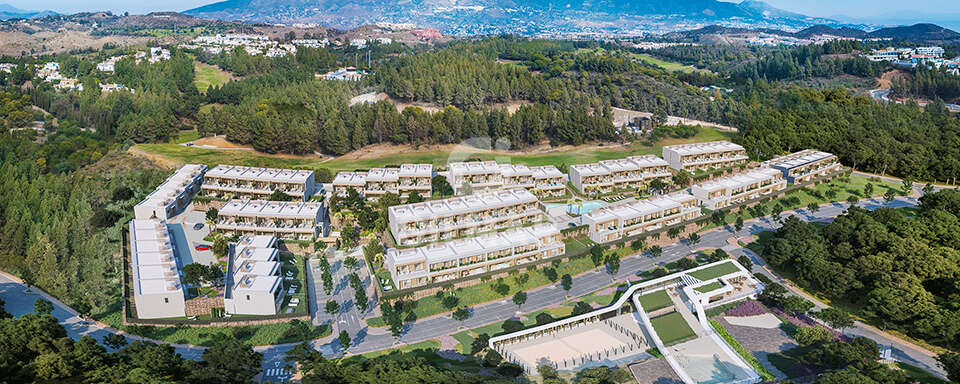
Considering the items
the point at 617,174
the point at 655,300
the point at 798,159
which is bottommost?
the point at 655,300

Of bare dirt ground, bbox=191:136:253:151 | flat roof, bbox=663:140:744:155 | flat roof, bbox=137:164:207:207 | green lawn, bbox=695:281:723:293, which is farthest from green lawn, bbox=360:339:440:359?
bare dirt ground, bbox=191:136:253:151

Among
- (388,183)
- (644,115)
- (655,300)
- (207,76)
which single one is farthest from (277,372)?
(207,76)

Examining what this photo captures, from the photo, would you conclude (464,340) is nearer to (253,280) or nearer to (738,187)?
(253,280)

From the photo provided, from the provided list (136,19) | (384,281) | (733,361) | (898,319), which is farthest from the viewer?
(136,19)

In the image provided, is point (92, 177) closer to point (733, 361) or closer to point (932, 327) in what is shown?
point (733, 361)

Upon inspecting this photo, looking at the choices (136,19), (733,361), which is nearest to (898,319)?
(733,361)

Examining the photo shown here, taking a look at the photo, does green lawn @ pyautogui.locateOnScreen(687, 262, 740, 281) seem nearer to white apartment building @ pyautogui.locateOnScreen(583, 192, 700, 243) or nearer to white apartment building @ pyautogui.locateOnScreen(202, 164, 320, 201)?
white apartment building @ pyautogui.locateOnScreen(583, 192, 700, 243)
